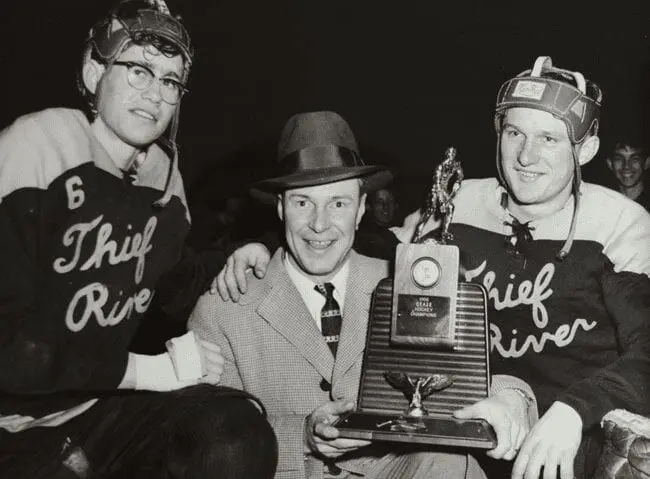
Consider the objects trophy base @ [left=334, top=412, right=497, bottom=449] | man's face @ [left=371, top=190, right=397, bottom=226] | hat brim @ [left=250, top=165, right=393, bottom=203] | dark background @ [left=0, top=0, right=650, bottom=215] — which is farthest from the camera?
man's face @ [left=371, top=190, right=397, bottom=226]

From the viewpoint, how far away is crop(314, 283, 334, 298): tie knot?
2.38m

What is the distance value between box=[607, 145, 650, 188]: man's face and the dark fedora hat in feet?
10.1

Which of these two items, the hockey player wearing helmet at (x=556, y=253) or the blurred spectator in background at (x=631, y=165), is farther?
the blurred spectator in background at (x=631, y=165)

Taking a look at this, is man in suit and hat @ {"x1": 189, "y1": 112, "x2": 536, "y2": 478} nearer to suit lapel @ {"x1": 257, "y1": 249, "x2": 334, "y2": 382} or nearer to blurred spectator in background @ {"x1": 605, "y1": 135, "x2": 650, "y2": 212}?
suit lapel @ {"x1": 257, "y1": 249, "x2": 334, "y2": 382}

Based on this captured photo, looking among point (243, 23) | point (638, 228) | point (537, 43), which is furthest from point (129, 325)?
point (537, 43)

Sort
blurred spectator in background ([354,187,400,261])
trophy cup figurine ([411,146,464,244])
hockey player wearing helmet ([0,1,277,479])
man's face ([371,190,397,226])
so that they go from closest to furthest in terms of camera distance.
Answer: hockey player wearing helmet ([0,1,277,479]), trophy cup figurine ([411,146,464,244]), blurred spectator in background ([354,187,400,261]), man's face ([371,190,397,226])

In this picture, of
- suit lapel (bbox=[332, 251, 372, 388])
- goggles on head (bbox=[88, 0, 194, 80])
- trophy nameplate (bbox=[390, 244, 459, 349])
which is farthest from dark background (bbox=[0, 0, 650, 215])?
trophy nameplate (bbox=[390, 244, 459, 349])

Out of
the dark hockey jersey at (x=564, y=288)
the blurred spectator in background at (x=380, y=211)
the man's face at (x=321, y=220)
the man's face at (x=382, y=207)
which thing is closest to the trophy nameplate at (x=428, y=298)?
the man's face at (x=321, y=220)

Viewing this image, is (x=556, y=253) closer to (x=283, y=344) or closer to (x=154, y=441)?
(x=283, y=344)

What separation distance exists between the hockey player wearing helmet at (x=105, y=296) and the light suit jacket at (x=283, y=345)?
128 millimetres

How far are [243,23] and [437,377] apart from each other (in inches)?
129

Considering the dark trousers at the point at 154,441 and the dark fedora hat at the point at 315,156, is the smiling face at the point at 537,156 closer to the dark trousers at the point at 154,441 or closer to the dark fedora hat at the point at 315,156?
the dark fedora hat at the point at 315,156

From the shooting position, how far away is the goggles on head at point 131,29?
7.54 feet

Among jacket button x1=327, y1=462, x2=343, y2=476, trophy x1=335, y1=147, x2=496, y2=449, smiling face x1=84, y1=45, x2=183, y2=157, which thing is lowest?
jacket button x1=327, y1=462, x2=343, y2=476
